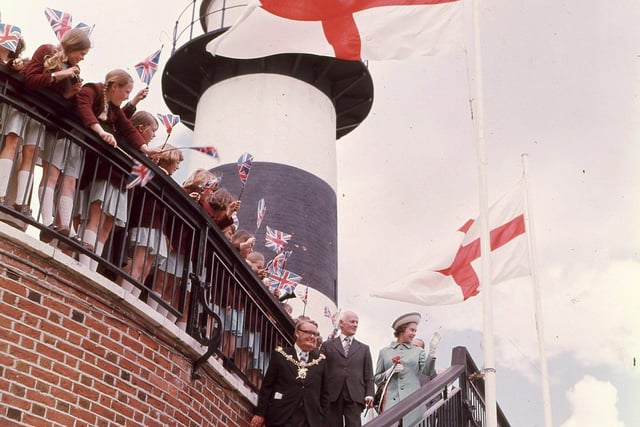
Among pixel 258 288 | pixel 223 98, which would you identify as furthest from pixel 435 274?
pixel 223 98

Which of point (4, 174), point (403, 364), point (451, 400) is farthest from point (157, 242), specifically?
point (451, 400)

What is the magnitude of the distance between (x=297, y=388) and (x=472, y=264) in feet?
9.44

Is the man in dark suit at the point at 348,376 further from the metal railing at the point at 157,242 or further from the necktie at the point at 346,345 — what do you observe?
the metal railing at the point at 157,242

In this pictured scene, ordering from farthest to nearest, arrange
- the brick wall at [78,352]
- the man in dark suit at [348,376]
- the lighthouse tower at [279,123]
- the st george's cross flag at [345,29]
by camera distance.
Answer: the lighthouse tower at [279,123], the st george's cross flag at [345,29], the man in dark suit at [348,376], the brick wall at [78,352]

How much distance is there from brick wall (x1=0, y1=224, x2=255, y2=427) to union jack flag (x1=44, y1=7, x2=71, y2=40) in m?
2.26

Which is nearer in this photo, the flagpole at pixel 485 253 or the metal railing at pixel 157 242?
the metal railing at pixel 157 242

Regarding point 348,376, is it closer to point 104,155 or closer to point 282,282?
point 104,155

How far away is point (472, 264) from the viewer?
9672 mm

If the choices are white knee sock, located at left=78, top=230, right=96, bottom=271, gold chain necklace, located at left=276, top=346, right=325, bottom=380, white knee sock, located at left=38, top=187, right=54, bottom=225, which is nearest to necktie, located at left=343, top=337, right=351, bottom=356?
gold chain necklace, located at left=276, top=346, right=325, bottom=380

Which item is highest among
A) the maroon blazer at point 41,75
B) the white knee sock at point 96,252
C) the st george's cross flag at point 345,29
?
the st george's cross flag at point 345,29

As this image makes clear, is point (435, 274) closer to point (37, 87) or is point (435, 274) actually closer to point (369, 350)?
A: point (369, 350)

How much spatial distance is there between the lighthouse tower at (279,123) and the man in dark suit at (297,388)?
26.0 feet

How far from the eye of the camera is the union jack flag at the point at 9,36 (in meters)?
6.37

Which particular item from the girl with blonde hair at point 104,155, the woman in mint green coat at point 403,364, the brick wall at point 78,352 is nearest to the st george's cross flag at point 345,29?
the girl with blonde hair at point 104,155
